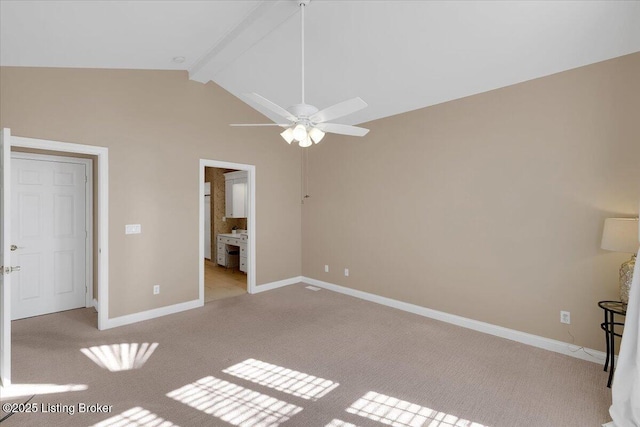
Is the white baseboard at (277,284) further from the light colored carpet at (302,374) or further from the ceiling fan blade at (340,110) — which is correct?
the ceiling fan blade at (340,110)

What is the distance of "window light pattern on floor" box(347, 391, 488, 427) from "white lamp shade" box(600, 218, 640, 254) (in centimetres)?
179

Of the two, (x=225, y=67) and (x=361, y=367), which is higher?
(x=225, y=67)

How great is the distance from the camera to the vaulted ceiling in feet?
Answer: 8.21

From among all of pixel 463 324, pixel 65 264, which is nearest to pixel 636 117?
pixel 463 324

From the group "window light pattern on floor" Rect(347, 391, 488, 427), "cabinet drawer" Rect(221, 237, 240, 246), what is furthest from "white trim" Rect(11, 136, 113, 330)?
"window light pattern on floor" Rect(347, 391, 488, 427)

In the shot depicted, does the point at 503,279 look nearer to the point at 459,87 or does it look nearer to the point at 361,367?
the point at 361,367

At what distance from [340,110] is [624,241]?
2490 mm

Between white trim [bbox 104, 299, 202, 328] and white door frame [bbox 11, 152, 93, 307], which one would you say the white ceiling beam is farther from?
white trim [bbox 104, 299, 202, 328]

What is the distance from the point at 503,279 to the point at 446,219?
0.94m

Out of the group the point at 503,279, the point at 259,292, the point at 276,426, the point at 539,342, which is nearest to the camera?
the point at 276,426

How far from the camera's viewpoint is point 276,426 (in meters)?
2.09

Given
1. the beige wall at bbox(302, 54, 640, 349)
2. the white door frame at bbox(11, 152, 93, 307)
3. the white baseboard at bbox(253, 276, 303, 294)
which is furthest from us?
the white baseboard at bbox(253, 276, 303, 294)

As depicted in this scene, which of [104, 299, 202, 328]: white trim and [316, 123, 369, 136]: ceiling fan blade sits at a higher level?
[316, 123, 369, 136]: ceiling fan blade

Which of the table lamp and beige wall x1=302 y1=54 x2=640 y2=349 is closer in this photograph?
the table lamp
